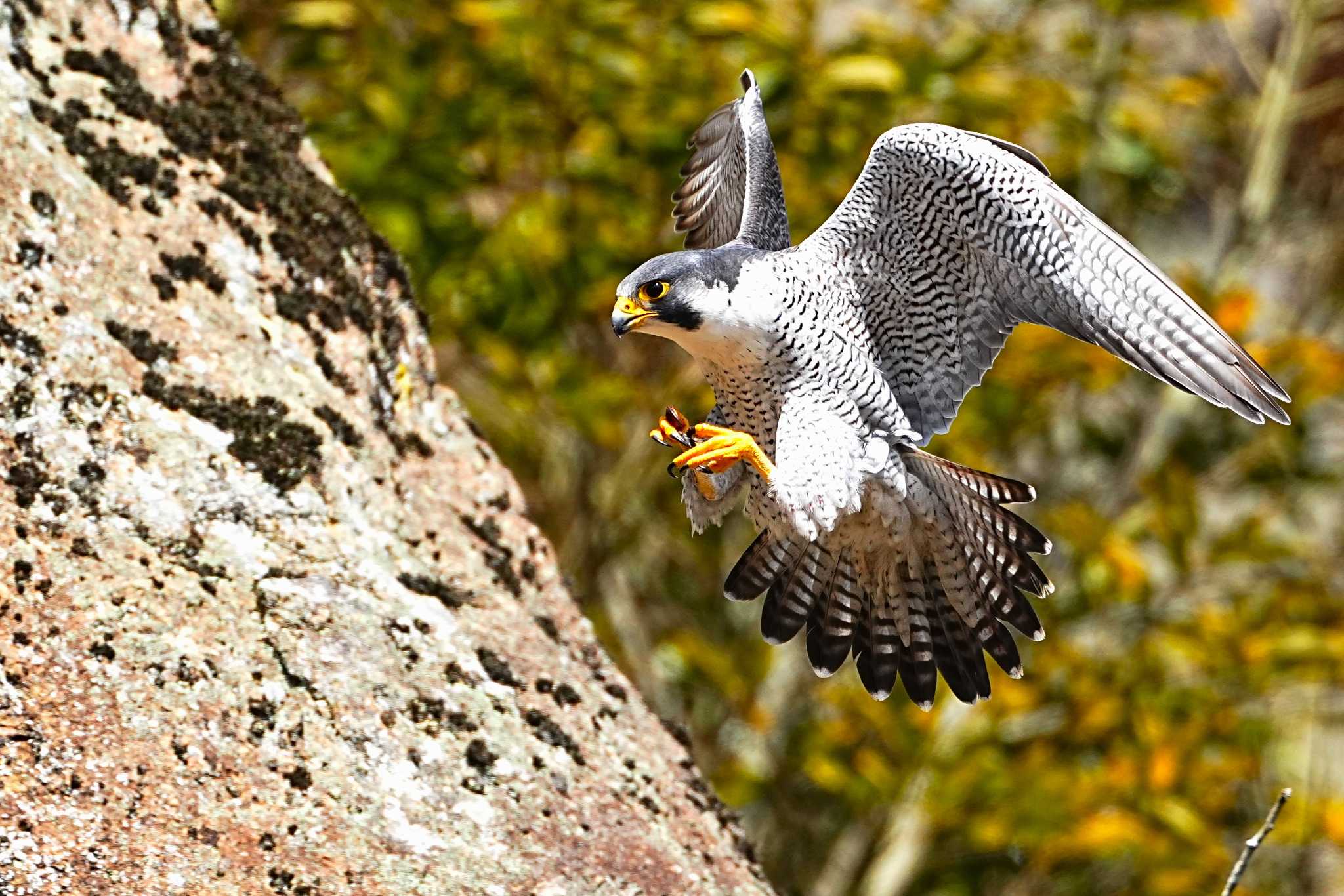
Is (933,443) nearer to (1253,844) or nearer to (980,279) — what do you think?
(980,279)

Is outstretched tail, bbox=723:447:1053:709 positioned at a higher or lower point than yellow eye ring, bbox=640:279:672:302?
lower

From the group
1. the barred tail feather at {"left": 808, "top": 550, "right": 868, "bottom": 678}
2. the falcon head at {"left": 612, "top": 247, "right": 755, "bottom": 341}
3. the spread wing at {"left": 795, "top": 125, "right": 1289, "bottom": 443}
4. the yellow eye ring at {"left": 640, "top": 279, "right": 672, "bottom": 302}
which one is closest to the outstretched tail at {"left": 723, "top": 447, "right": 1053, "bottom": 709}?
the barred tail feather at {"left": 808, "top": 550, "right": 868, "bottom": 678}

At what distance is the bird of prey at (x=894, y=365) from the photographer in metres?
3.69

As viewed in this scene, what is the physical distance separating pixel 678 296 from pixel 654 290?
0.21 ft

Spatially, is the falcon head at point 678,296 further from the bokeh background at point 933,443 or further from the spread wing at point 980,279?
the bokeh background at point 933,443

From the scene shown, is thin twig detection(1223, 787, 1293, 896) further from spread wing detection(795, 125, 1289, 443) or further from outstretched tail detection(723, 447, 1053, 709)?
outstretched tail detection(723, 447, 1053, 709)

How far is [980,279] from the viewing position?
395 cm

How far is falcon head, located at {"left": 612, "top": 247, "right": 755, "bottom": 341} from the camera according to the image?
3752 mm

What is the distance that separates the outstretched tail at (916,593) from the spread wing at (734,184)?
74cm

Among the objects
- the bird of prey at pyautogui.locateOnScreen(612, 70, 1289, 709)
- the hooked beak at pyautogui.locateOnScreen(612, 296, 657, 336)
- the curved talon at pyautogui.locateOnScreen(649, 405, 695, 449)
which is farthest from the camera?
the curved talon at pyautogui.locateOnScreen(649, 405, 695, 449)

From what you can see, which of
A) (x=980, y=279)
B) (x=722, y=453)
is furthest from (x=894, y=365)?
(x=722, y=453)

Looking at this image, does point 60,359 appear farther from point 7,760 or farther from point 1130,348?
point 1130,348

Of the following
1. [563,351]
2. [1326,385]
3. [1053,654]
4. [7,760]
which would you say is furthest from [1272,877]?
[7,760]

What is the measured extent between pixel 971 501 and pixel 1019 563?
0.66 ft
